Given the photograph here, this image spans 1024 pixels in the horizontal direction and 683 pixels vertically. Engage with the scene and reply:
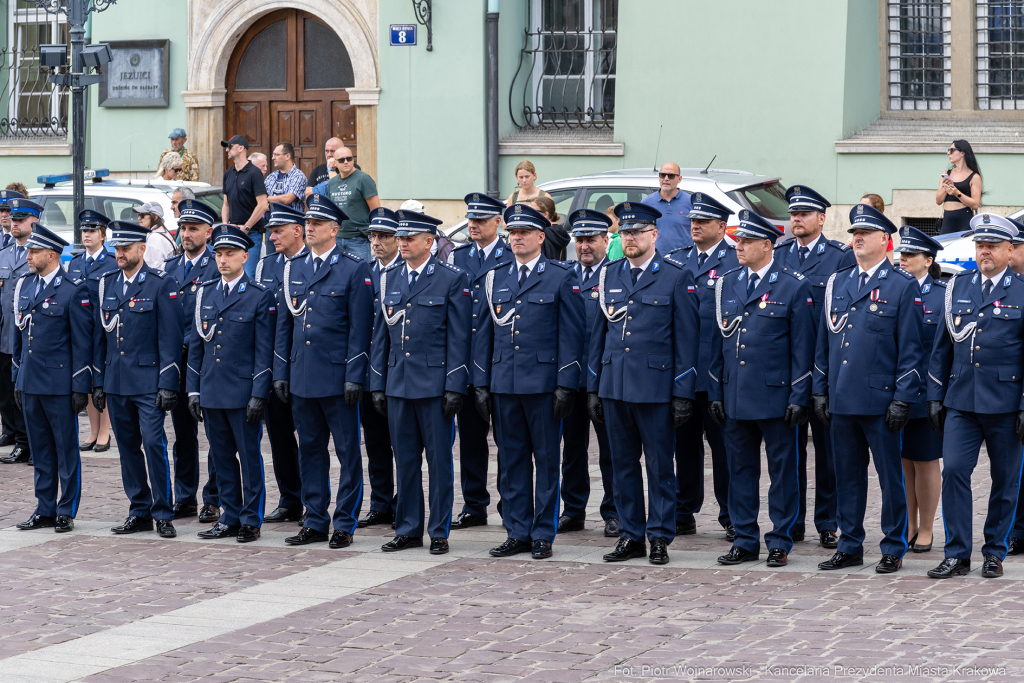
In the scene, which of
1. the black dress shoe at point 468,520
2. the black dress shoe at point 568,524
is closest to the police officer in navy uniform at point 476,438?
the black dress shoe at point 468,520

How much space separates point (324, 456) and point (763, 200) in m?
6.61

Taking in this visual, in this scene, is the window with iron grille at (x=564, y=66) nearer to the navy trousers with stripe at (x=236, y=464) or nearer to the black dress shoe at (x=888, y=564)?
the navy trousers with stripe at (x=236, y=464)

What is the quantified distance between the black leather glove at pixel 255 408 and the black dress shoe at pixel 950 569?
4.00 m

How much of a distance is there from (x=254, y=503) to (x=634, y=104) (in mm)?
10751

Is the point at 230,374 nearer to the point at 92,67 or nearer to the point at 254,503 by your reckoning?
the point at 254,503

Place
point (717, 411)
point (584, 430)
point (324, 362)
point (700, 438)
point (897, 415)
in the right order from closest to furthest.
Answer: point (897, 415), point (717, 411), point (324, 362), point (700, 438), point (584, 430)

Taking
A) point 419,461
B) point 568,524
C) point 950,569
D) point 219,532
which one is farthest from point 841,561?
point 219,532

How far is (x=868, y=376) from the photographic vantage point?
8.40 metres

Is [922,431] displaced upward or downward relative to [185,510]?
upward

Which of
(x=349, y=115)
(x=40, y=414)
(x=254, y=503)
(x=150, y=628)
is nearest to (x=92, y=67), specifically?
(x=349, y=115)

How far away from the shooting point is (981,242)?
8.36m

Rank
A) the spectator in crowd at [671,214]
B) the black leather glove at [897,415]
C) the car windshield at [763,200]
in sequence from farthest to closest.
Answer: the car windshield at [763,200] → the spectator in crowd at [671,214] → the black leather glove at [897,415]

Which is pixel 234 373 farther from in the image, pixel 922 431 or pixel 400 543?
pixel 922 431

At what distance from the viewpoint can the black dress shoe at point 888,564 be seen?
328 inches
